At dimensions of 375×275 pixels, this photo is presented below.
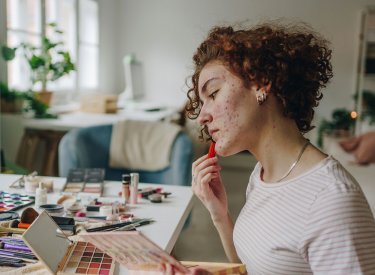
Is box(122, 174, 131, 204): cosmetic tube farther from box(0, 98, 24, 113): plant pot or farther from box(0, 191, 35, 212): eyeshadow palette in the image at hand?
box(0, 98, 24, 113): plant pot

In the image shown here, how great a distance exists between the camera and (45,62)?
3666mm

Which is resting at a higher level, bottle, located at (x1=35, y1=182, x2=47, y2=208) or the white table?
the white table

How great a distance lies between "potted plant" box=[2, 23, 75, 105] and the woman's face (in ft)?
9.51

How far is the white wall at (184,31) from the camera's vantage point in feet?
19.2

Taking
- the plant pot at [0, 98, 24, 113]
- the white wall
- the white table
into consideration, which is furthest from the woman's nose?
the white wall

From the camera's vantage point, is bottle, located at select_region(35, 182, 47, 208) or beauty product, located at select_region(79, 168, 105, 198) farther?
beauty product, located at select_region(79, 168, 105, 198)

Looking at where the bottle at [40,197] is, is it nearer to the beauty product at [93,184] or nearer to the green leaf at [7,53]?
the beauty product at [93,184]

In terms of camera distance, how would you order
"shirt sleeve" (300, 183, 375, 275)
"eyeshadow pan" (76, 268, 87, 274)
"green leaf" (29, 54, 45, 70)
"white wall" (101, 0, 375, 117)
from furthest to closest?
"white wall" (101, 0, 375, 117)
"green leaf" (29, 54, 45, 70)
"eyeshadow pan" (76, 268, 87, 274)
"shirt sleeve" (300, 183, 375, 275)

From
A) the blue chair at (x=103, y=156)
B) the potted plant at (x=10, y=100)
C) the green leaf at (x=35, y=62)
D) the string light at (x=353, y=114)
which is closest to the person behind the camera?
the blue chair at (x=103, y=156)

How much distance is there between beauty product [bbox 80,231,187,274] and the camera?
80 cm

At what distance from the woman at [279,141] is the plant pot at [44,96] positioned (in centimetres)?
293

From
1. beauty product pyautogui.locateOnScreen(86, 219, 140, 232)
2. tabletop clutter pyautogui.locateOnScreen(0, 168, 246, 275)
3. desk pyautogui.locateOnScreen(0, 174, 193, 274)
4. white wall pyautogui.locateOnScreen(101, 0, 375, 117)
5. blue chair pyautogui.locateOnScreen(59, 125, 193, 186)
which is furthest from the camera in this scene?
white wall pyautogui.locateOnScreen(101, 0, 375, 117)

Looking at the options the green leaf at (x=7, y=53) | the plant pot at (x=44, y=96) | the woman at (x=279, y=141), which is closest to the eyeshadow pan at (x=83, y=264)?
the woman at (x=279, y=141)

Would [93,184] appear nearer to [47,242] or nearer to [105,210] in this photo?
[105,210]
